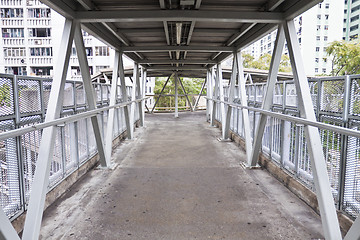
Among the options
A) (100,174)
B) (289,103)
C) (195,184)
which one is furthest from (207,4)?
(100,174)

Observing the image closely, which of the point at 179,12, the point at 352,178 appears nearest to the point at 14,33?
the point at 179,12

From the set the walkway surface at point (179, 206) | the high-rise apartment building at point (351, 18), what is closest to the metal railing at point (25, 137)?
the walkway surface at point (179, 206)

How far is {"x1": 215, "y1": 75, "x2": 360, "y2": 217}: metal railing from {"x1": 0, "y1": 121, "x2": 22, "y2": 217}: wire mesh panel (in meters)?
2.80

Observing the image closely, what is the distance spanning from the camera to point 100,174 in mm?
4566

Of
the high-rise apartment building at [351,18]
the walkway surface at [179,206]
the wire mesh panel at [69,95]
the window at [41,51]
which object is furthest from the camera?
the high-rise apartment building at [351,18]

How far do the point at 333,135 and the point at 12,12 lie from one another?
32.4 meters

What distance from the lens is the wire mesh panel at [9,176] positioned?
2.35 m

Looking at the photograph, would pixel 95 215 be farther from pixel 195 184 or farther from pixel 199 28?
pixel 199 28

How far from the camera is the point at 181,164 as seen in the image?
5.18 m

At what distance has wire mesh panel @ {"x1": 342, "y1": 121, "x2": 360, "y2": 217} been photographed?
2.42 meters

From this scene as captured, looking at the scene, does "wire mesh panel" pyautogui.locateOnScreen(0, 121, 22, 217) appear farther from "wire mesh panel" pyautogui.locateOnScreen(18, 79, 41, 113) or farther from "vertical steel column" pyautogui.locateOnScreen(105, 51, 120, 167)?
"vertical steel column" pyautogui.locateOnScreen(105, 51, 120, 167)

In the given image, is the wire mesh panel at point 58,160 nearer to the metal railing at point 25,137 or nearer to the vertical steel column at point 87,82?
the metal railing at point 25,137

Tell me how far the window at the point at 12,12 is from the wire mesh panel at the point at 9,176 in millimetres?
30532

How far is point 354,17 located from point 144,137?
61.5 meters
